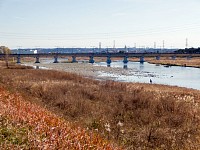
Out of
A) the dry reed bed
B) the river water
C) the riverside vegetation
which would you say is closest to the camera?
the dry reed bed

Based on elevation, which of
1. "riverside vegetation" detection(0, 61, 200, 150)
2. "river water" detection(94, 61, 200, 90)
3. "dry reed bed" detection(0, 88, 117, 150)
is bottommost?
"river water" detection(94, 61, 200, 90)

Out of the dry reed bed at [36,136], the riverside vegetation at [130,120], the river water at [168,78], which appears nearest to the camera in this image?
the dry reed bed at [36,136]

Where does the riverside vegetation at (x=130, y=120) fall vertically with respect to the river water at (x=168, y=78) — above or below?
above

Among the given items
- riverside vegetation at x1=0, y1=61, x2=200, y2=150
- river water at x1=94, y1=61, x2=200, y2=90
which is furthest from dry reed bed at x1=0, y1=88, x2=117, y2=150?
river water at x1=94, y1=61, x2=200, y2=90

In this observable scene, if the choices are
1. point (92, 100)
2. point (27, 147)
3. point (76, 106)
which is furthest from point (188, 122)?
point (27, 147)

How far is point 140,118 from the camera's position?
50.0ft

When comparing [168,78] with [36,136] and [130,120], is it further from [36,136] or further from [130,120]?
[36,136]

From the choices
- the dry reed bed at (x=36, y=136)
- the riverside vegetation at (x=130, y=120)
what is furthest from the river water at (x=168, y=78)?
the dry reed bed at (x=36, y=136)

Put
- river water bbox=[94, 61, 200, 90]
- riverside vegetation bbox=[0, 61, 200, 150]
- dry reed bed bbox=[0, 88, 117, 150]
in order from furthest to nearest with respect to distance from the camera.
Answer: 1. river water bbox=[94, 61, 200, 90]
2. riverside vegetation bbox=[0, 61, 200, 150]
3. dry reed bed bbox=[0, 88, 117, 150]

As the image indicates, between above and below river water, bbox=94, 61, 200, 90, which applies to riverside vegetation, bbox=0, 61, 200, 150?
above

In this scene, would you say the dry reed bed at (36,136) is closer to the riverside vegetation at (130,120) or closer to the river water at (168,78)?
the riverside vegetation at (130,120)

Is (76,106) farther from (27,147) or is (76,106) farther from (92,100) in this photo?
(27,147)

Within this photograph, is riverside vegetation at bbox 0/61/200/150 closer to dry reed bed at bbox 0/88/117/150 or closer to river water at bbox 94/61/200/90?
dry reed bed at bbox 0/88/117/150

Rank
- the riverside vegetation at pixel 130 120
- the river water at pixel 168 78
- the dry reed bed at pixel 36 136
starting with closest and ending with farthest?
the dry reed bed at pixel 36 136 < the riverside vegetation at pixel 130 120 < the river water at pixel 168 78
